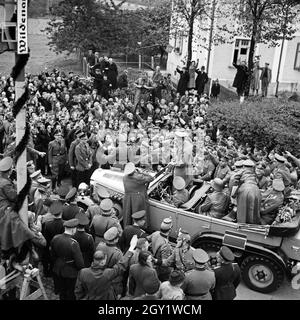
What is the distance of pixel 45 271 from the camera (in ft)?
23.6

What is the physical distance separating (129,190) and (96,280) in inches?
110

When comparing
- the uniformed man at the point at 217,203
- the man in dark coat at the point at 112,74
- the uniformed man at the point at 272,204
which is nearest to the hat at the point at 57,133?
the uniformed man at the point at 217,203

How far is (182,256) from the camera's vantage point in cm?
636

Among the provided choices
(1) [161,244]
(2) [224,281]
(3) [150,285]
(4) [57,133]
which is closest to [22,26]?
(3) [150,285]

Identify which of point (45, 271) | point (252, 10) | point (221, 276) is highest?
point (252, 10)

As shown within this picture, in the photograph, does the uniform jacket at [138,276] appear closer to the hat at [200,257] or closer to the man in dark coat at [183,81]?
the hat at [200,257]

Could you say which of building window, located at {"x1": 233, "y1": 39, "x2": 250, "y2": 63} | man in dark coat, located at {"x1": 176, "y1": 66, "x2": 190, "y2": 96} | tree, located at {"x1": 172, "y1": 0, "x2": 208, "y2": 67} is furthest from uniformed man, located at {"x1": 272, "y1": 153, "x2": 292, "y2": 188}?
building window, located at {"x1": 233, "y1": 39, "x2": 250, "y2": 63}

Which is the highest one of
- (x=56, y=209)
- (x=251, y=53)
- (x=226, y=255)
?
(x=251, y=53)

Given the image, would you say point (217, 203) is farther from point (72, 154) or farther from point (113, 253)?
point (72, 154)

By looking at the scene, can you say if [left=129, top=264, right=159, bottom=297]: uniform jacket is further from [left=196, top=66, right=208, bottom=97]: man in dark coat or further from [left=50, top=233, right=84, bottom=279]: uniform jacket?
[left=196, top=66, right=208, bottom=97]: man in dark coat

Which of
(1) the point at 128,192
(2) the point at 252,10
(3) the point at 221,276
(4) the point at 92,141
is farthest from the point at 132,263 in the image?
(2) the point at 252,10

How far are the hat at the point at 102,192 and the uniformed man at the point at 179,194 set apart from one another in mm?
1226
